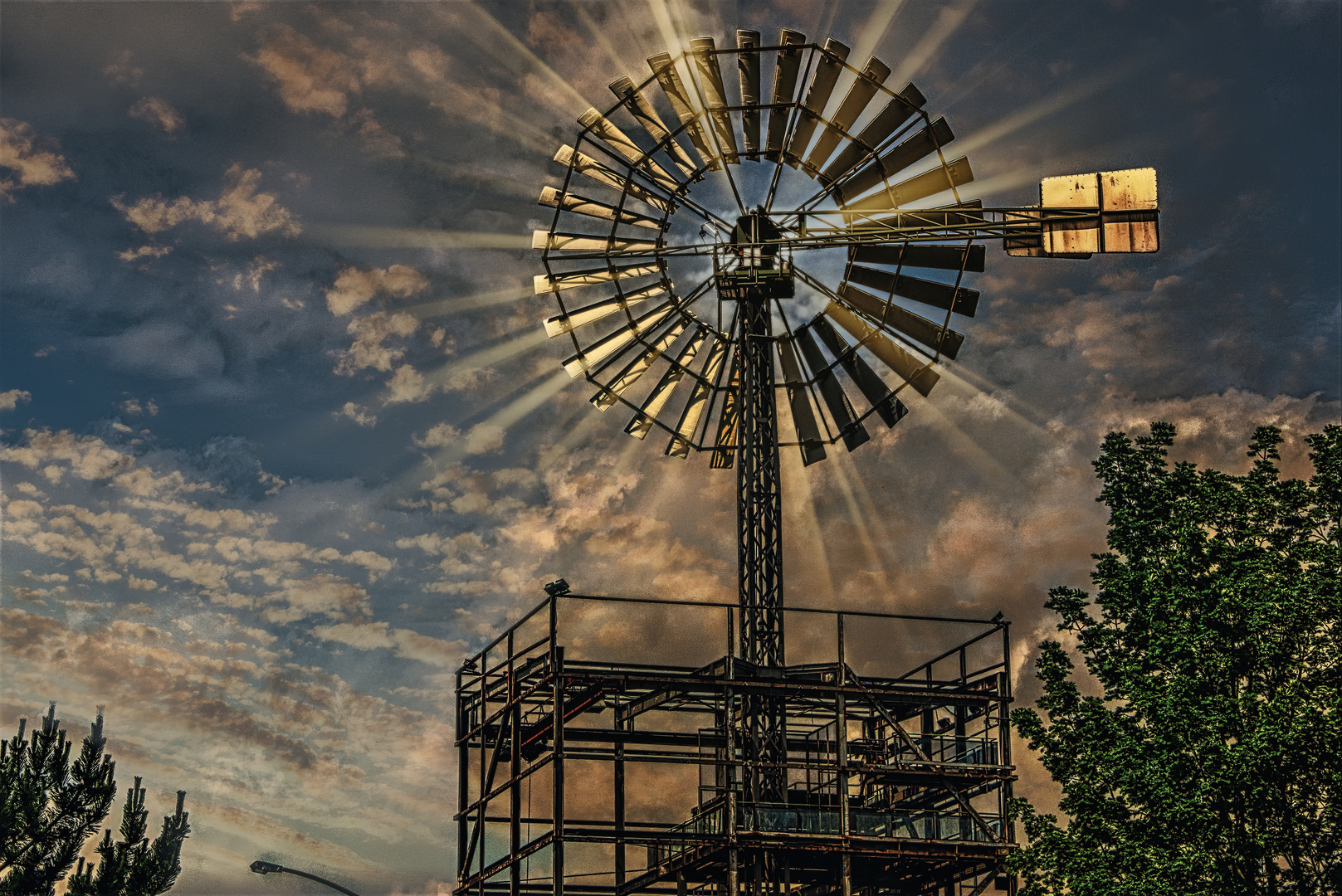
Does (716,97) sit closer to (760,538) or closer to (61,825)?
(760,538)

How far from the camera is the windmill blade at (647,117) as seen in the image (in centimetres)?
3791

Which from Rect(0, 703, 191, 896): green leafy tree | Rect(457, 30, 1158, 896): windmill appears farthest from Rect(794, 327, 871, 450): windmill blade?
Rect(0, 703, 191, 896): green leafy tree

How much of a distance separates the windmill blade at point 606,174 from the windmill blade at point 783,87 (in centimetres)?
Answer: 310

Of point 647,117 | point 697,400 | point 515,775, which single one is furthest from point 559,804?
point 647,117

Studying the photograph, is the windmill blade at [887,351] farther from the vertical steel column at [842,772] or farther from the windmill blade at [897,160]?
the vertical steel column at [842,772]

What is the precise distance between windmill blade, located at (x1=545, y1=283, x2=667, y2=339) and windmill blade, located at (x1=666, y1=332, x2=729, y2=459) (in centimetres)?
224

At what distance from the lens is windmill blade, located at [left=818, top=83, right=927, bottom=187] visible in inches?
1436

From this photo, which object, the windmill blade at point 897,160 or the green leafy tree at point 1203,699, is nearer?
the green leafy tree at point 1203,699

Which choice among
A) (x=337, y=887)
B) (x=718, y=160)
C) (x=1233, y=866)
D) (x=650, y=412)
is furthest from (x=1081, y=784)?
→ (x=337, y=887)

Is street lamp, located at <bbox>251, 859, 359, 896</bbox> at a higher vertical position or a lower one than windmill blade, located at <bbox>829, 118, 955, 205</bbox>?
lower

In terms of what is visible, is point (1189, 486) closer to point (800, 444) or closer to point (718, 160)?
point (800, 444)

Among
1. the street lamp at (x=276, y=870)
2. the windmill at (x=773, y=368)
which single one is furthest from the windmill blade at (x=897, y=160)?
the street lamp at (x=276, y=870)

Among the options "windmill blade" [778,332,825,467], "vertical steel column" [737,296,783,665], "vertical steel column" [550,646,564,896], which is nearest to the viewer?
"vertical steel column" [550,646,564,896]

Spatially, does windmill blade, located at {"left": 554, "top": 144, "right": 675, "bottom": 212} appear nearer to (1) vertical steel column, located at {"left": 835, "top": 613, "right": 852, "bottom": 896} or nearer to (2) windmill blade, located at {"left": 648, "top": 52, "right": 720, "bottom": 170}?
(2) windmill blade, located at {"left": 648, "top": 52, "right": 720, "bottom": 170}
